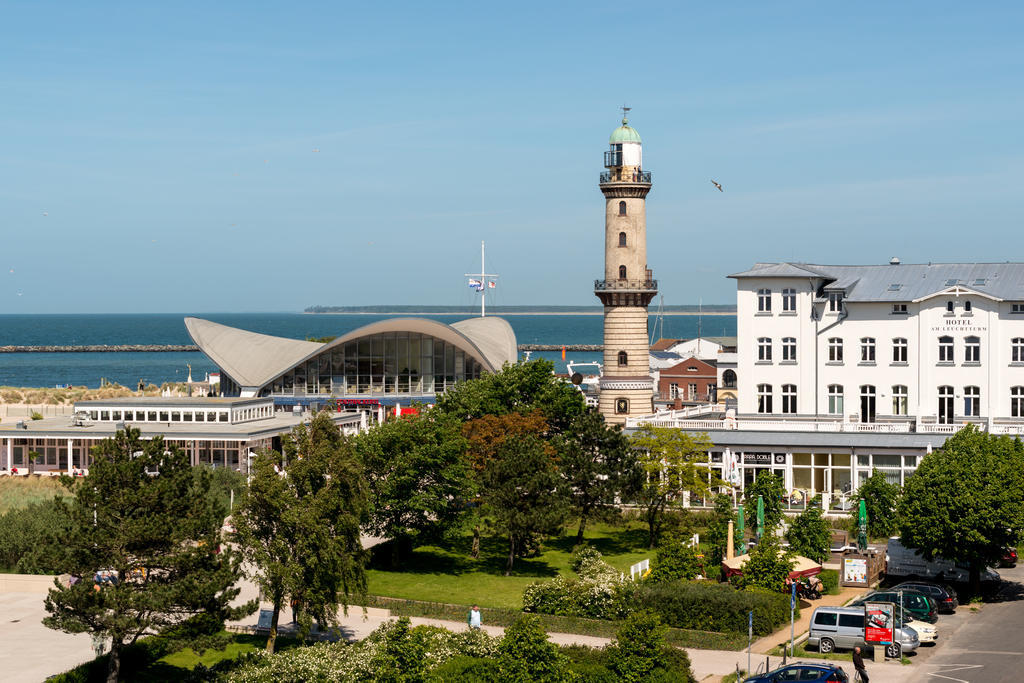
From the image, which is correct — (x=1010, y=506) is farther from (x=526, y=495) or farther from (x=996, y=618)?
(x=526, y=495)

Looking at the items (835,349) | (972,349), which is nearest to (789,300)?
(835,349)

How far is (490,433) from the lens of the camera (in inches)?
2203

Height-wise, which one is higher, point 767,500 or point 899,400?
point 899,400

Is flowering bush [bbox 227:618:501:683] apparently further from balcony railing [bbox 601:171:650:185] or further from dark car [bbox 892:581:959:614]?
balcony railing [bbox 601:171:650:185]

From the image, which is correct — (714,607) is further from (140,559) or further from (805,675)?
(140,559)

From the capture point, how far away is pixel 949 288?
60.9 metres

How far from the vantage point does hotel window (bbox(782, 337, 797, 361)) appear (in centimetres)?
6481

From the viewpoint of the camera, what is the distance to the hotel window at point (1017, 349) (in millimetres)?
60406

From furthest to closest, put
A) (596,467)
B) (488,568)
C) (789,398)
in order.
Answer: (789,398)
(596,467)
(488,568)

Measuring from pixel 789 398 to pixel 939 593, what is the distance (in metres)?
23.0

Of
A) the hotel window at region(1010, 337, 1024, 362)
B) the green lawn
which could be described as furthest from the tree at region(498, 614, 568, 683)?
the hotel window at region(1010, 337, 1024, 362)

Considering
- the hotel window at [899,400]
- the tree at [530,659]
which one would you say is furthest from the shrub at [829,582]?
the hotel window at [899,400]

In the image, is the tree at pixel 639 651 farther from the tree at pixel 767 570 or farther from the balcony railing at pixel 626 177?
the balcony railing at pixel 626 177

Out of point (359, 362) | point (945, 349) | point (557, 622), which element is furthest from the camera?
point (359, 362)
